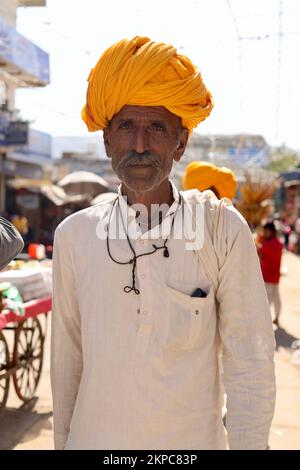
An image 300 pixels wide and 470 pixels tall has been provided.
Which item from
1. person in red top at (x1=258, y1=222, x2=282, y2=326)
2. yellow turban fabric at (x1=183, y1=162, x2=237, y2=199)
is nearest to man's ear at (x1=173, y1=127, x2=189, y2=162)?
yellow turban fabric at (x1=183, y1=162, x2=237, y2=199)

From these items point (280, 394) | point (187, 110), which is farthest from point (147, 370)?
point (280, 394)

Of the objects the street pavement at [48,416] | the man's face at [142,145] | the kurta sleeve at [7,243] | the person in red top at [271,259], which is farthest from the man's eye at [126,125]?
the person in red top at [271,259]

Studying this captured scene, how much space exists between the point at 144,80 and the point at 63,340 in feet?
2.74

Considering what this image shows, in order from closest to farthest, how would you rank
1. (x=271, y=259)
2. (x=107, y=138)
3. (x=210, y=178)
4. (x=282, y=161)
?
A: (x=107, y=138) < (x=210, y=178) < (x=271, y=259) < (x=282, y=161)

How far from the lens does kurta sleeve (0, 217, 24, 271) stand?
5.82ft

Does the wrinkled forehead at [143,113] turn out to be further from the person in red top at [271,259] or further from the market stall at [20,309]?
the person in red top at [271,259]

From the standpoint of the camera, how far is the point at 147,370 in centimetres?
158

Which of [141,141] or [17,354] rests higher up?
[141,141]

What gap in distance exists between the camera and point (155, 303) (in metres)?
1.61

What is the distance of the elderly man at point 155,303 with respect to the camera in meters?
1.59

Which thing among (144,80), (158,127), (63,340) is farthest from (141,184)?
(63,340)

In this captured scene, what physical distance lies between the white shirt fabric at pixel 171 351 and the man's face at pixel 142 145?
15cm

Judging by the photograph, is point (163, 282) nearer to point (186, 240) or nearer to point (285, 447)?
point (186, 240)

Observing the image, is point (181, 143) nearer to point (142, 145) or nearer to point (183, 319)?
point (142, 145)
